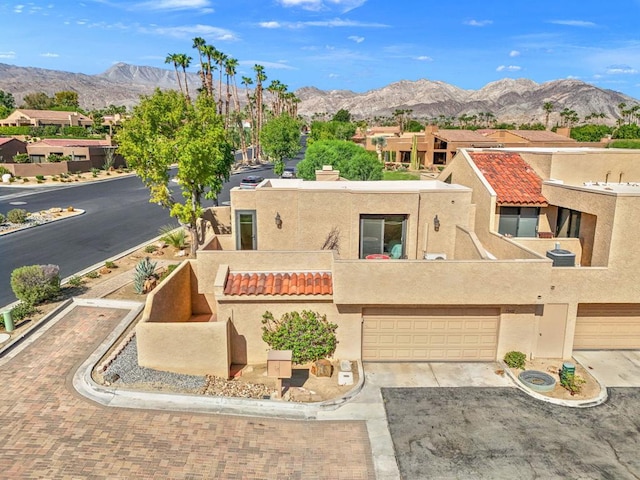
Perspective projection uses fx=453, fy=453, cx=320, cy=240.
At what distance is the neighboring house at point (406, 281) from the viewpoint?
47.9 ft

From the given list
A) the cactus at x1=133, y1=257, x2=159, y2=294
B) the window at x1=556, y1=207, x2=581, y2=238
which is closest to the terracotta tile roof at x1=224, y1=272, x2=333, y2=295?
the cactus at x1=133, y1=257, x2=159, y2=294

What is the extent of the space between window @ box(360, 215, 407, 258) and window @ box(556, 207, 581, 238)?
23.4 ft

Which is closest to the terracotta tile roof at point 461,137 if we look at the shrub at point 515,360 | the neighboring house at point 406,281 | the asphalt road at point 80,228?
the asphalt road at point 80,228

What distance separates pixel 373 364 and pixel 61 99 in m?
185

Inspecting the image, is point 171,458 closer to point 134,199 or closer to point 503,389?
point 503,389

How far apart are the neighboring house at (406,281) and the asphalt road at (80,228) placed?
37.5 feet

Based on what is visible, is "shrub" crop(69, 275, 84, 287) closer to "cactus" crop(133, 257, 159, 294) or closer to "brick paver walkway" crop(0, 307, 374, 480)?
"cactus" crop(133, 257, 159, 294)

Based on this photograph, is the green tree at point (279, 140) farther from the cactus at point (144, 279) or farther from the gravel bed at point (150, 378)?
the gravel bed at point (150, 378)

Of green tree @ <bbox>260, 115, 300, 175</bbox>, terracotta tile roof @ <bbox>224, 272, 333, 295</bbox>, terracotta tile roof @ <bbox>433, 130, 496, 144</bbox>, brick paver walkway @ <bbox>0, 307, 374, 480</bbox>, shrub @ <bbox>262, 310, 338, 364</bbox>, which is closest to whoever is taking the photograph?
brick paver walkway @ <bbox>0, 307, 374, 480</bbox>

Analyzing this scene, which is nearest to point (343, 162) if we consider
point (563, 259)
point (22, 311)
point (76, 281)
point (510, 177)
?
point (510, 177)

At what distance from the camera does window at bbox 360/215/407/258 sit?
1869 centimetres

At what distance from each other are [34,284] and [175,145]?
904 cm

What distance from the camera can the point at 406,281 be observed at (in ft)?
48.2

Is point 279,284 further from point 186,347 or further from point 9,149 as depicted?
point 9,149
